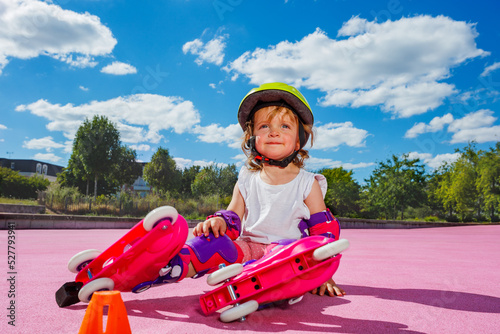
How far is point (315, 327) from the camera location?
4.99ft

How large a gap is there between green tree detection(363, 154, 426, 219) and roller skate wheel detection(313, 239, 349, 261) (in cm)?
2642

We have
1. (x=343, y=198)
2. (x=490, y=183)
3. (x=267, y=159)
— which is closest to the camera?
(x=267, y=159)

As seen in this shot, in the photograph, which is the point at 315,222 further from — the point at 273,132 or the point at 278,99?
the point at 278,99

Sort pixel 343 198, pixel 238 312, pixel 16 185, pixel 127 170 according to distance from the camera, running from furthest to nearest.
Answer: pixel 127 170, pixel 16 185, pixel 343 198, pixel 238 312

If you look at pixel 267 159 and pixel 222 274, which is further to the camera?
pixel 267 159

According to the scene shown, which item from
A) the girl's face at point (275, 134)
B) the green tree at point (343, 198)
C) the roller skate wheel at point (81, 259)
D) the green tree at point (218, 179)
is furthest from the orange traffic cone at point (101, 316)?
the green tree at point (218, 179)

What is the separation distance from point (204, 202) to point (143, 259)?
1988cm

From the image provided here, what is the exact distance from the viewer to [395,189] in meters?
26.8

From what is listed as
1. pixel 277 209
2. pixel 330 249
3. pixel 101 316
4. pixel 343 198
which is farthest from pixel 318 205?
pixel 343 198

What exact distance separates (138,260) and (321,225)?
1152mm

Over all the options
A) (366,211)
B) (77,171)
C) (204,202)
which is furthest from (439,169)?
(77,171)

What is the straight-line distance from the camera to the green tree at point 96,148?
28.1 metres

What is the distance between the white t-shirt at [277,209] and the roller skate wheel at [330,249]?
0.75 metres

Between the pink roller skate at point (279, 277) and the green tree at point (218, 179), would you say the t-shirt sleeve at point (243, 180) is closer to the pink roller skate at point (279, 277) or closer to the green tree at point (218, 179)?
the pink roller skate at point (279, 277)
